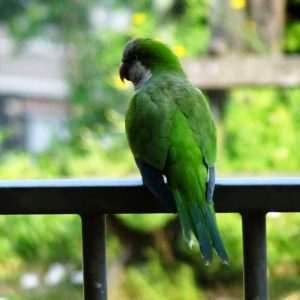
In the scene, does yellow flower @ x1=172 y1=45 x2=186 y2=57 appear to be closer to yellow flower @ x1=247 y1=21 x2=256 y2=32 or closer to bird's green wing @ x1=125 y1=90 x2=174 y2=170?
yellow flower @ x1=247 y1=21 x2=256 y2=32

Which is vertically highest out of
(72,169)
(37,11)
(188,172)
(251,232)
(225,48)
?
(37,11)

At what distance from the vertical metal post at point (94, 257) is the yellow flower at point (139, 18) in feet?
13.8

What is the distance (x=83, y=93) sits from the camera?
19.2 feet

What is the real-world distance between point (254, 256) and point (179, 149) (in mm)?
357

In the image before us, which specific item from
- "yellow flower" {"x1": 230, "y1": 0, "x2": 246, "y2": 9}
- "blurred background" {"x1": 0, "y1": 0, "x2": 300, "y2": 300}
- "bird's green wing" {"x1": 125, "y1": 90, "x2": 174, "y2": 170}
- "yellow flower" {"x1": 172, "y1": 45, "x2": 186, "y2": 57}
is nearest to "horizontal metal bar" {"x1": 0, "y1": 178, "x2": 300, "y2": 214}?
"bird's green wing" {"x1": 125, "y1": 90, "x2": 174, "y2": 170}

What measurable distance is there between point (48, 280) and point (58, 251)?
25 centimetres

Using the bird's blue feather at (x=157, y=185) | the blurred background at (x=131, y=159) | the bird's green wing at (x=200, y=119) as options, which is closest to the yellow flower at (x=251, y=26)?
the blurred background at (x=131, y=159)

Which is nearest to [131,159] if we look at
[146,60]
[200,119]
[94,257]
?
[146,60]

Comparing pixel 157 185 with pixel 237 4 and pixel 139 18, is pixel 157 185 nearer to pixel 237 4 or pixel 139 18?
pixel 237 4

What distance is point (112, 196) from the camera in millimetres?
1027

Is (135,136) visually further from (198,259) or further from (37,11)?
(37,11)

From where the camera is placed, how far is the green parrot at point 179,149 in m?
1.12

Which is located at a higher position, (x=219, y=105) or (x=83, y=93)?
(x=83, y=93)

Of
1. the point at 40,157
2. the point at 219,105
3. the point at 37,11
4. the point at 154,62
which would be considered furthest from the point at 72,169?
the point at 154,62
